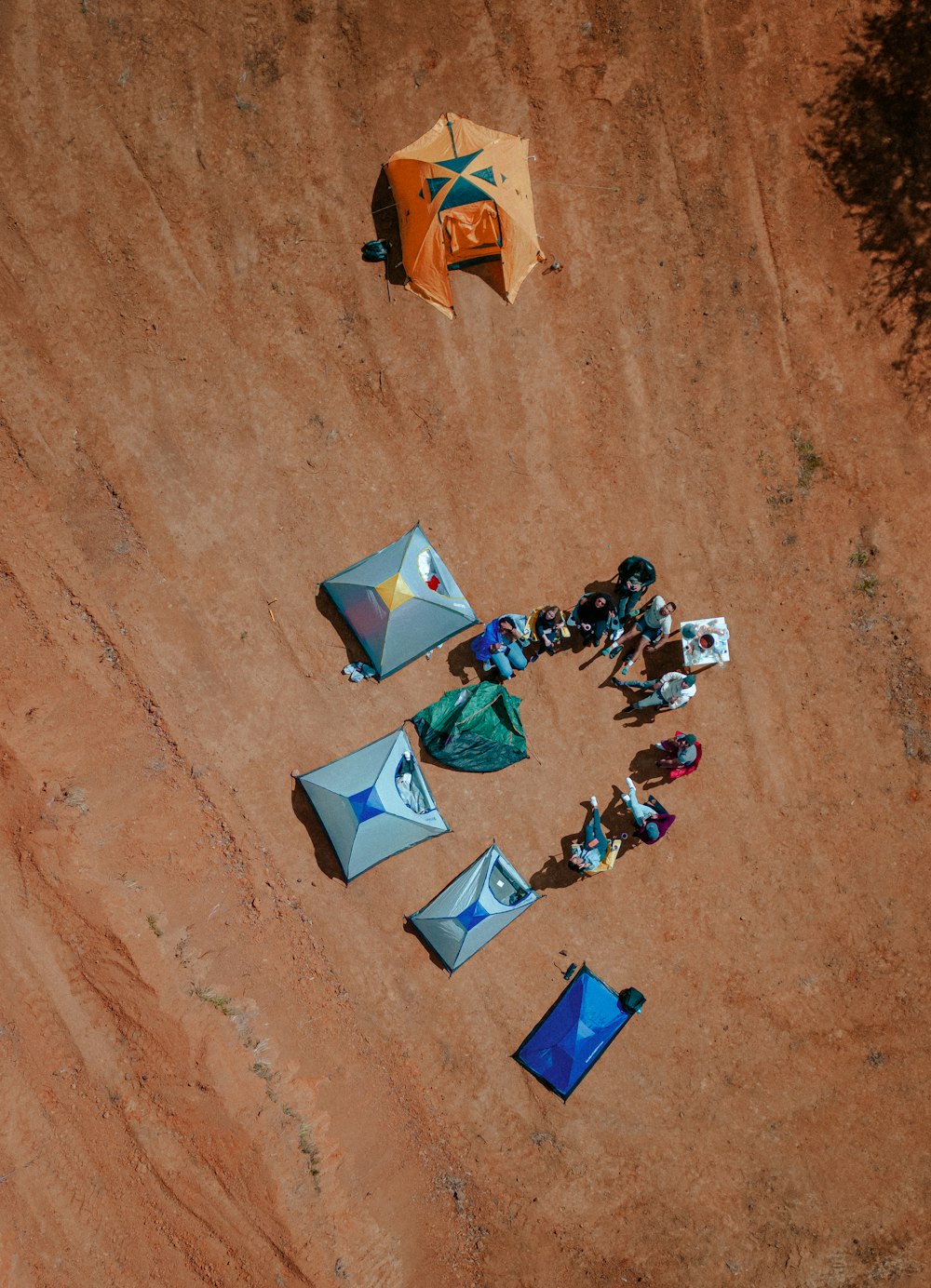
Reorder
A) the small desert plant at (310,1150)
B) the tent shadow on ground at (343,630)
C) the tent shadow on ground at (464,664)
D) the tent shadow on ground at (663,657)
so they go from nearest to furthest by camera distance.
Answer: the small desert plant at (310,1150), the tent shadow on ground at (343,630), the tent shadow on ground at (464,664), the tent shadow on ground at (663,657)

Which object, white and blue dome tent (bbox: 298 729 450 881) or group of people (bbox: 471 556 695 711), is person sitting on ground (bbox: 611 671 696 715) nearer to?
group of people (bbox: 471 556 695 711)

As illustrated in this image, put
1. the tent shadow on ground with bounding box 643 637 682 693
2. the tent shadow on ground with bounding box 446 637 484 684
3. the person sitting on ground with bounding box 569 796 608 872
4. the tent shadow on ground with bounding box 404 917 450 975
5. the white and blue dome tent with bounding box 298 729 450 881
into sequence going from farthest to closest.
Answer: the tent shadow on ground with bounding box 643 637 682 693
the tent shadow on ground with bounding box 446 637 484 684
the tent shadow on ground with bounding box 404 917 450 975
the person sitting on ground with bounding box 569 796 608 872
the white and blue dome tent with bounding box 298 729 450 881

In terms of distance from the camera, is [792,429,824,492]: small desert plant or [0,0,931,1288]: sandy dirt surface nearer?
[0,0,931,1288]: sandy dirt surface

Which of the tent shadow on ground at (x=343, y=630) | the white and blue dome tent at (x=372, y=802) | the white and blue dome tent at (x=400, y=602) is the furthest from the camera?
the tent shadow on ground at (x=343, y=630)

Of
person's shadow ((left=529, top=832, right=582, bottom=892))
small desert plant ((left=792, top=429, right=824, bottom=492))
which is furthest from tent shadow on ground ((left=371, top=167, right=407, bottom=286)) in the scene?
person's shadow ((left=529, top=832, right=582, bottom=892))

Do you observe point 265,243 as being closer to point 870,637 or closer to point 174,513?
point 174,513

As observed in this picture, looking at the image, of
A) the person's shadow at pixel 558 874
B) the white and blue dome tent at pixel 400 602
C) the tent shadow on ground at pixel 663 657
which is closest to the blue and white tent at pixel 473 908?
the person's shadow at pixel 558 874

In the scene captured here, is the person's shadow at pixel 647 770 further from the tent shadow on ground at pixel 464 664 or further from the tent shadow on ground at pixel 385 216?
the tent shadow on ground at pixel 385 216
